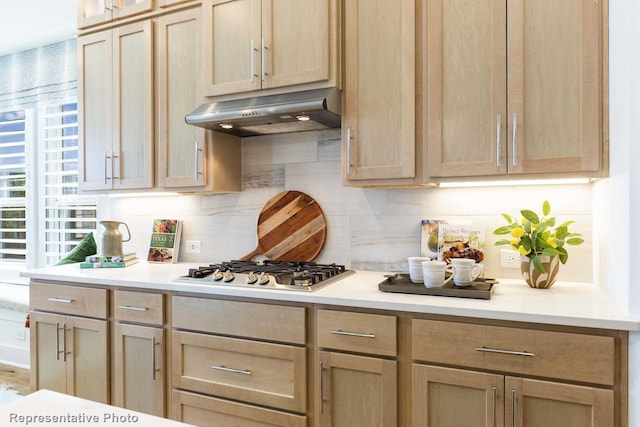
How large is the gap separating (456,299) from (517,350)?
273 millimetres

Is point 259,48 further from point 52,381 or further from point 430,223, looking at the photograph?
point 52,381

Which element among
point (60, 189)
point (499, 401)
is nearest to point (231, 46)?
point (499, 401)

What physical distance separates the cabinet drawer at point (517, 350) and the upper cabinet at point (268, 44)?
1.22 m

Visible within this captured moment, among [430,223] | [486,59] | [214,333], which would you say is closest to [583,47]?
[486,59]

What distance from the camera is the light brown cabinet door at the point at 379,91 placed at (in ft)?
6.31

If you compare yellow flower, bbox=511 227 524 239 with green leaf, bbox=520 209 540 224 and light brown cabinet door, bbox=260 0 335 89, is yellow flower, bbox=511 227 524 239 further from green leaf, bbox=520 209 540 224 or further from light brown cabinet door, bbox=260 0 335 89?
light brown cabinet door, bbox=260 0 335 89

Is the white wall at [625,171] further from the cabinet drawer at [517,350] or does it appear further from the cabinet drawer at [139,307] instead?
the cabinet drawer at [139,307]

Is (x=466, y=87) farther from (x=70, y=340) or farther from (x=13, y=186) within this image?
(x=13, y=186)

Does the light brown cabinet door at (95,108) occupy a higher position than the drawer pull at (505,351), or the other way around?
the light brown cabinet door at (95,108)

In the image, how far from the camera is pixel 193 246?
111 inches

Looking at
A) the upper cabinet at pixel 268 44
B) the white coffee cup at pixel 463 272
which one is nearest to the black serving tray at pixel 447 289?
the white coffee cup at pixel 463 272

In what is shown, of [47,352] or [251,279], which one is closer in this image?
[251,279]

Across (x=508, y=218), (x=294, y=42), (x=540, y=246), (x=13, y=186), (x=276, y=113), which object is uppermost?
(x=294, y=42)

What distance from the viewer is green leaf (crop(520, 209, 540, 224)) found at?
1.84 meters
